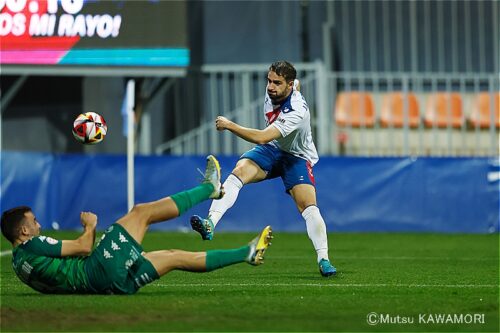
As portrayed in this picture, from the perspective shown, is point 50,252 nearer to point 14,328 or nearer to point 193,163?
point 14,328

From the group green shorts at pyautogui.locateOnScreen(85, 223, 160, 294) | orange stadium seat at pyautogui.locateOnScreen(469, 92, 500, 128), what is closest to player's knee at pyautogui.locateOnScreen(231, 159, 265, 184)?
green shorts at pyautogui.locateOnScreen(85, 223, 160, 294)

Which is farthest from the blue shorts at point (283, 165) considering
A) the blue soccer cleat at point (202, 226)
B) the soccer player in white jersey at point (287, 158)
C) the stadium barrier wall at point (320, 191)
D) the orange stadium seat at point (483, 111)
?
the orange stadium seat at point (483, 111)

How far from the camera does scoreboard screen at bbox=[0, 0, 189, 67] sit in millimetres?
19391

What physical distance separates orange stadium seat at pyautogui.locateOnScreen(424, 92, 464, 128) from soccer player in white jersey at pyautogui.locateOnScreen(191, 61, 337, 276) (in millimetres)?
11096

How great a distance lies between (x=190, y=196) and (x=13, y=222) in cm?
136

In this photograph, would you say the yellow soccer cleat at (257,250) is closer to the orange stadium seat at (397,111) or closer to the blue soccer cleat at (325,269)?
the blue soccer cleat at (325,269)

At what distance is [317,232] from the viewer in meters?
10.6

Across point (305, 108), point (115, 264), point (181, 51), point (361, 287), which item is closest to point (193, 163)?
point (181, 51)

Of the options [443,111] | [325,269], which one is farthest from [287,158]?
[443,111]

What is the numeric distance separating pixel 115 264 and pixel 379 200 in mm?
11928

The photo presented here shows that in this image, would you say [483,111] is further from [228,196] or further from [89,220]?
[89,220]

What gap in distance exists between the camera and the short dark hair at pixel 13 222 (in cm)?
827

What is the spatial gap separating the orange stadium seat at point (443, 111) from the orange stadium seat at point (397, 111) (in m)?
0.29

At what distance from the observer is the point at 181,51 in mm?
19984
